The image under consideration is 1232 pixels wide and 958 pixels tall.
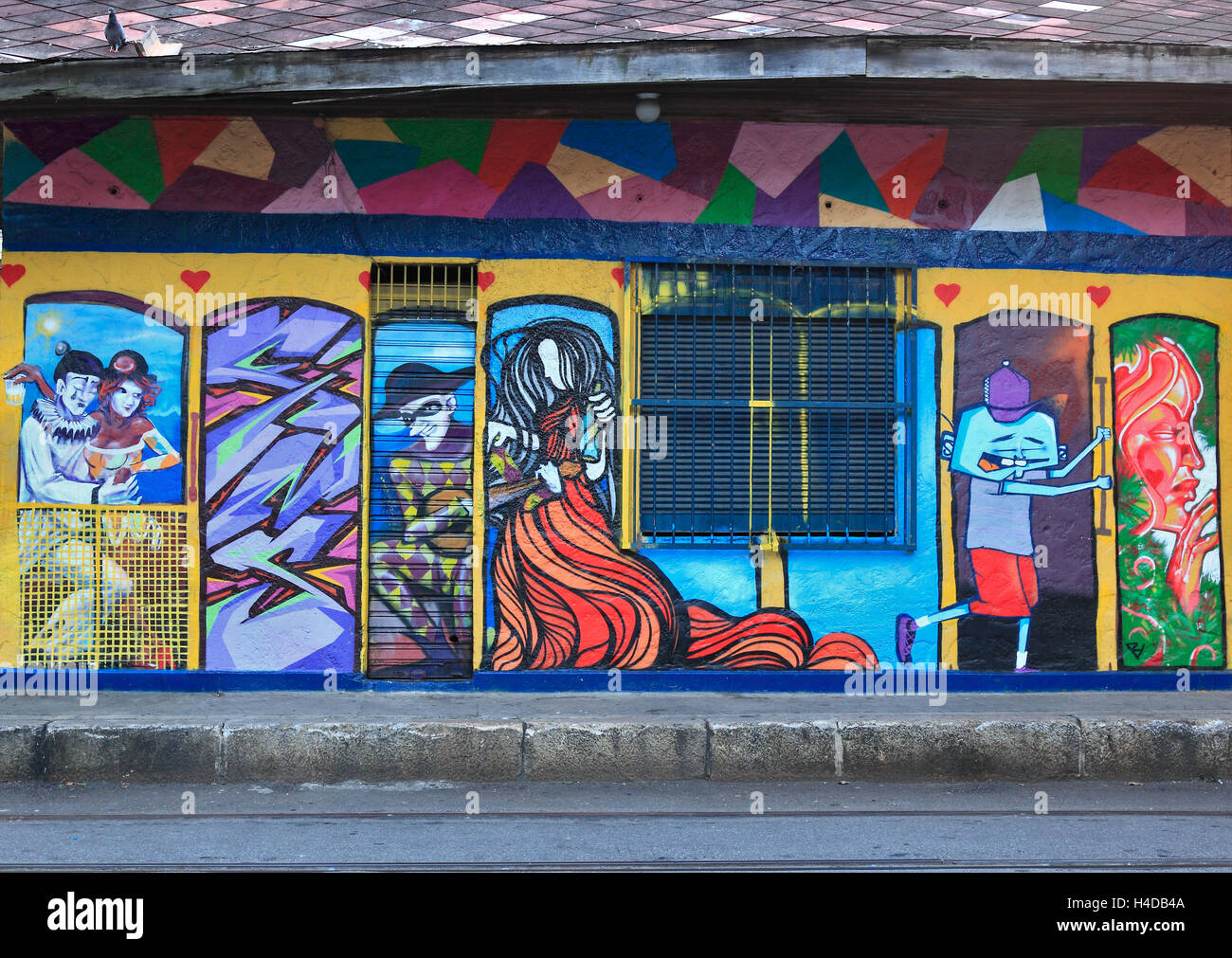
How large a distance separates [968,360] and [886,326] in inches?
22.6

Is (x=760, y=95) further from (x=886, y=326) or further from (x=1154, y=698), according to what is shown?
(x=1154, y=698)

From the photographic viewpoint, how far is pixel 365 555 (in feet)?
27.3

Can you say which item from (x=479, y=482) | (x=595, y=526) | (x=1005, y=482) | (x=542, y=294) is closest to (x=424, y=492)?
(x=479, y=482)

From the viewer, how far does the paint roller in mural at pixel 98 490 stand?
27.0 ft

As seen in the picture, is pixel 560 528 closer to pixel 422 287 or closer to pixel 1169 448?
Result: pixel 422 287

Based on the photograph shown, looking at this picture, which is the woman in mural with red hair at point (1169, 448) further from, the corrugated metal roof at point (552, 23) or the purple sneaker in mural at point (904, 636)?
the corrugated metal roof at point (552, 23)

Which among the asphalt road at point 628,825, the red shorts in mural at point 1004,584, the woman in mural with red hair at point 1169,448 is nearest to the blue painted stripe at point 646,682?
the red shorts in mural at point 1004,584

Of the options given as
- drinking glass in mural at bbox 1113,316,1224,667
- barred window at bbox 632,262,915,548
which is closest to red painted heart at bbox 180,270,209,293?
barred window at bbox 632,262,915,548

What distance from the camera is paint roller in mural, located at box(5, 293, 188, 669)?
822 cm

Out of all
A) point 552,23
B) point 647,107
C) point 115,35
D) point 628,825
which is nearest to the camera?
point 628,825

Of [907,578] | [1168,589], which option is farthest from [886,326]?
[1168,589]

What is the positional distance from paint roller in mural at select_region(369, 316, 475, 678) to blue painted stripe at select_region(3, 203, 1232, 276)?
0.57 metres

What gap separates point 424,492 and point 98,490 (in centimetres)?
200

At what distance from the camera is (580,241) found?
8.39 meters
